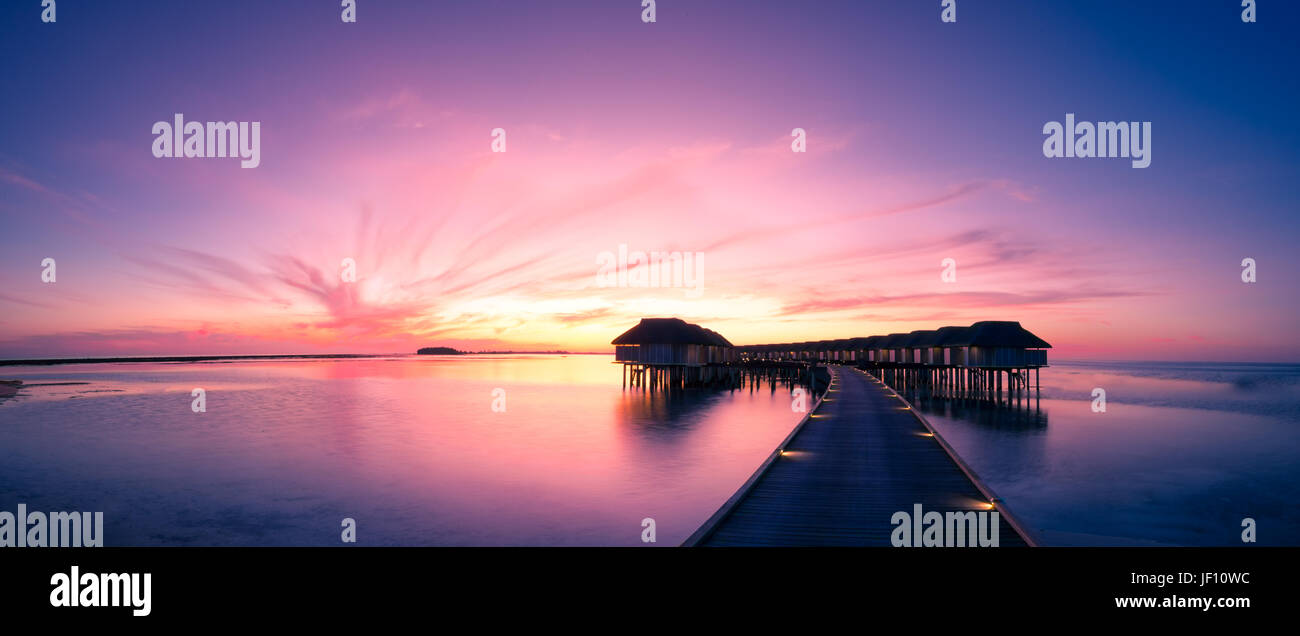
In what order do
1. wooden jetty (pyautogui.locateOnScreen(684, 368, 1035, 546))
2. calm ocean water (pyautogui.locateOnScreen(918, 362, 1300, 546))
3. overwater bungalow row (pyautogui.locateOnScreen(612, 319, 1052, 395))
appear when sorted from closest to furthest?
wooden jetty (pyautogui.locateOnScreen(684, 368, 1035, 546)) < calm ocean water (pyautogui.locateOnScreen(918, 362, 1300, 546)) < overwater bungalow row (pyautogui.locateOnScreen(612, 319, 1052, 395))

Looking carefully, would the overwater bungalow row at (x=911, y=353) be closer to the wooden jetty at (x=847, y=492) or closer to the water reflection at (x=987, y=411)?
the water reflection at (x=987, y=411)

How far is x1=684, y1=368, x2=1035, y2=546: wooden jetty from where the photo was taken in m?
8.70

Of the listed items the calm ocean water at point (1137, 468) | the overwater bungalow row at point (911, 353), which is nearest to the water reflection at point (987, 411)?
the calm ocean water at point (1137, 468)

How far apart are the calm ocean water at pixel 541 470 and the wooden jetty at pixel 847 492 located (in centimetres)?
288

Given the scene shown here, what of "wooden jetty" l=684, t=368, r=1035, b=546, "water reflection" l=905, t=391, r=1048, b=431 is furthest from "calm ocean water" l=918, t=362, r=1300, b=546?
"wooden jetty" l=684, t=368, r=1035, b=546

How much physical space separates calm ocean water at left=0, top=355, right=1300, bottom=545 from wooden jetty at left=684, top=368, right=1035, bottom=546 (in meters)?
2.88

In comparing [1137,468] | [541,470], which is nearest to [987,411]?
[1137,468]

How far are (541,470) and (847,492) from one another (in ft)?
41.6

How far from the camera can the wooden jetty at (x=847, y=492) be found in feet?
28.6

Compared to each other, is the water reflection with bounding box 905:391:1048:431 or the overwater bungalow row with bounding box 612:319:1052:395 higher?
the overwater bungalow row with bounding box 612:319:1052:395

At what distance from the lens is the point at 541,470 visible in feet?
69.4

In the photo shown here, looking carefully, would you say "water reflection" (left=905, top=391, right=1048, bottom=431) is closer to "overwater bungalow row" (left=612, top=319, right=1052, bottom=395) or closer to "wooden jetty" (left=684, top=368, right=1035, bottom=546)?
"overwater bungalow row" (left=612, top=319, right=1052, bottom=395)

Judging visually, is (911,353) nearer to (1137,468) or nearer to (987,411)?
(987,411)
